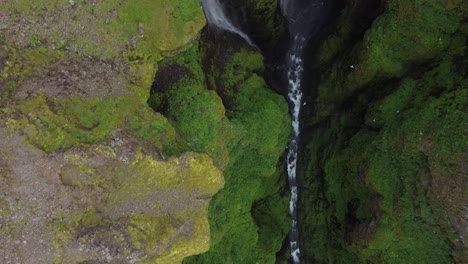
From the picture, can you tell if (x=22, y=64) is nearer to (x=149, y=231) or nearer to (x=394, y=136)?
(x=149, y=231)

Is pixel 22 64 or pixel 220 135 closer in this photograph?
pixel 22 64

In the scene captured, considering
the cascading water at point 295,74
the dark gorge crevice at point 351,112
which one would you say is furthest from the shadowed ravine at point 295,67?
the dark gorge crevice at point 351,112

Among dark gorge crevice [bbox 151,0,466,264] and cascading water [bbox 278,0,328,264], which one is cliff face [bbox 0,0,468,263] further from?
cascading water [bbox 278,0,328,264]

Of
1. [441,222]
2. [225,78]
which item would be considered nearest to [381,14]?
[225,78]

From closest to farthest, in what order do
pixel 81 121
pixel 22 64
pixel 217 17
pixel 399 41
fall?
pixel 22 64, pixel 81 121, pixel 399 41, pixel 217 17

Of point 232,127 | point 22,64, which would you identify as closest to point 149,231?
point 232,127

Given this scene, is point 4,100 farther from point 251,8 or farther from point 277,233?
point 277,233

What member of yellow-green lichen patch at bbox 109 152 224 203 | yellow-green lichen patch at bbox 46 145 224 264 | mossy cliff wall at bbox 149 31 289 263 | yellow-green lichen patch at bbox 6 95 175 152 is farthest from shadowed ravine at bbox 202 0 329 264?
yellow-green lichen patch at bbox 6 95 175 152
